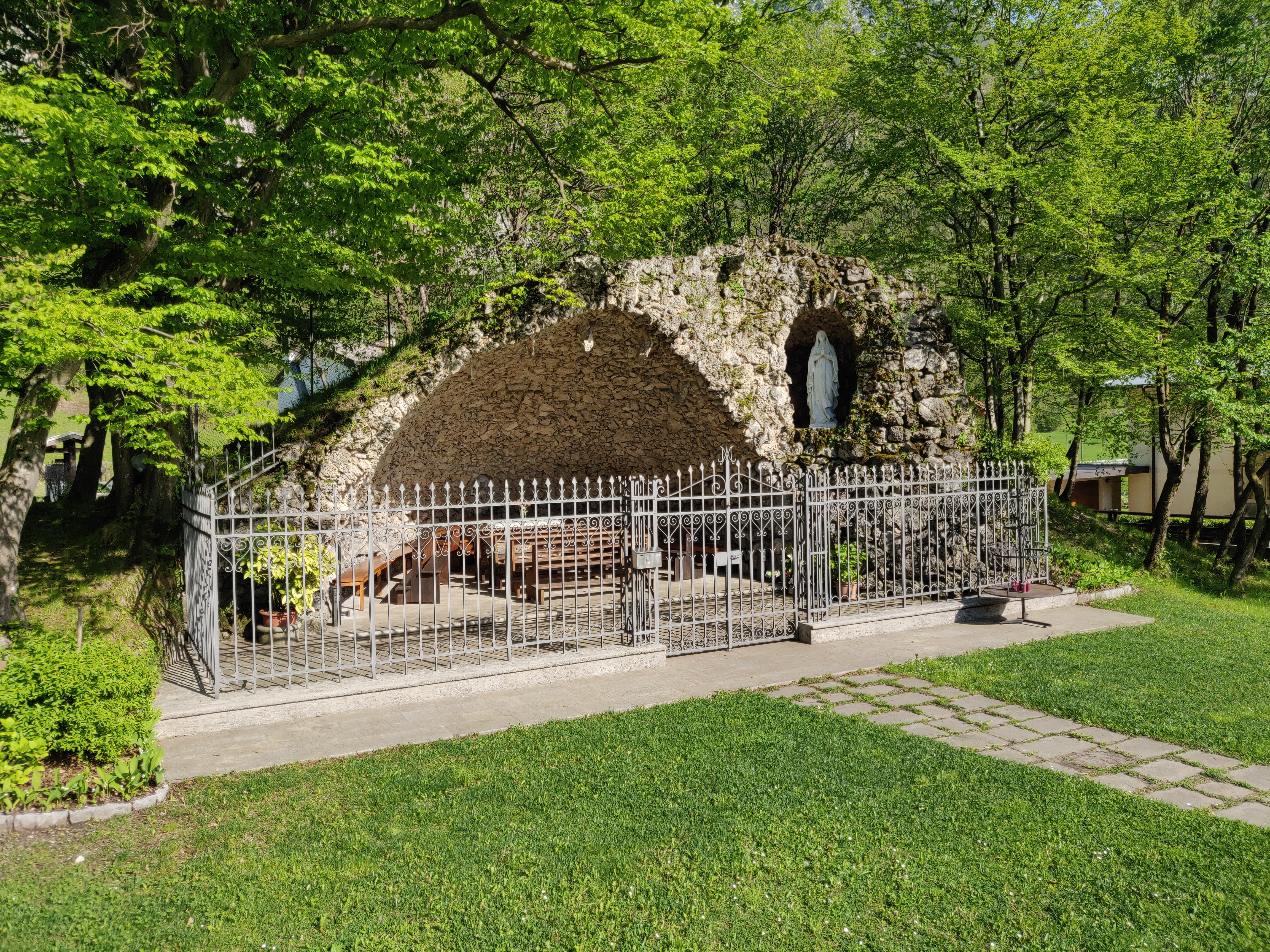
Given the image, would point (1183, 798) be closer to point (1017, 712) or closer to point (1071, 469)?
point (1017, 712)

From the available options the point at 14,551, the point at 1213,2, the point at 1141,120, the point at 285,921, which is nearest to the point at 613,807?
the point at 285,921

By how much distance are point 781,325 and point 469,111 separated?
6.22 meters

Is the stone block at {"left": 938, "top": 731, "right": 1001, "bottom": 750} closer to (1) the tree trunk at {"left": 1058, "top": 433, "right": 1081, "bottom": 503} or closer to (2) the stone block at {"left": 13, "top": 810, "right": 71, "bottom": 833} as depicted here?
(2) the stone block at {"left": 13, "top": 810, "right": 71, "bottom": 833}

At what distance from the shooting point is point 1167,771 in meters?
5.29

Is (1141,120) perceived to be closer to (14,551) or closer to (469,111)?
(469,111)

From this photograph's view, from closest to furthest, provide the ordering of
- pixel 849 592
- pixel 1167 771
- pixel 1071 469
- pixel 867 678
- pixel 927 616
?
pixel 1167 771, pixel 867 678, pixel 927 616, pixel 849 592, pixel 1071 469

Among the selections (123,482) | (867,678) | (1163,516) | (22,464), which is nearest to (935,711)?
Answer: (867,678)

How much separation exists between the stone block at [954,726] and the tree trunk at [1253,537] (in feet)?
42.8

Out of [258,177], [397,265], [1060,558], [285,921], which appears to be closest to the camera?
[285,921]

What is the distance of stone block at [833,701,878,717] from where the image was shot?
667 cm

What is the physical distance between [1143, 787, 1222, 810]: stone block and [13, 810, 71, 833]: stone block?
672 centimetres

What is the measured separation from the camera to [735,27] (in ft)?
36.4

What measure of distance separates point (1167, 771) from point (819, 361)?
9463mm

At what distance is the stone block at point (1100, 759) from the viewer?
5395mm
